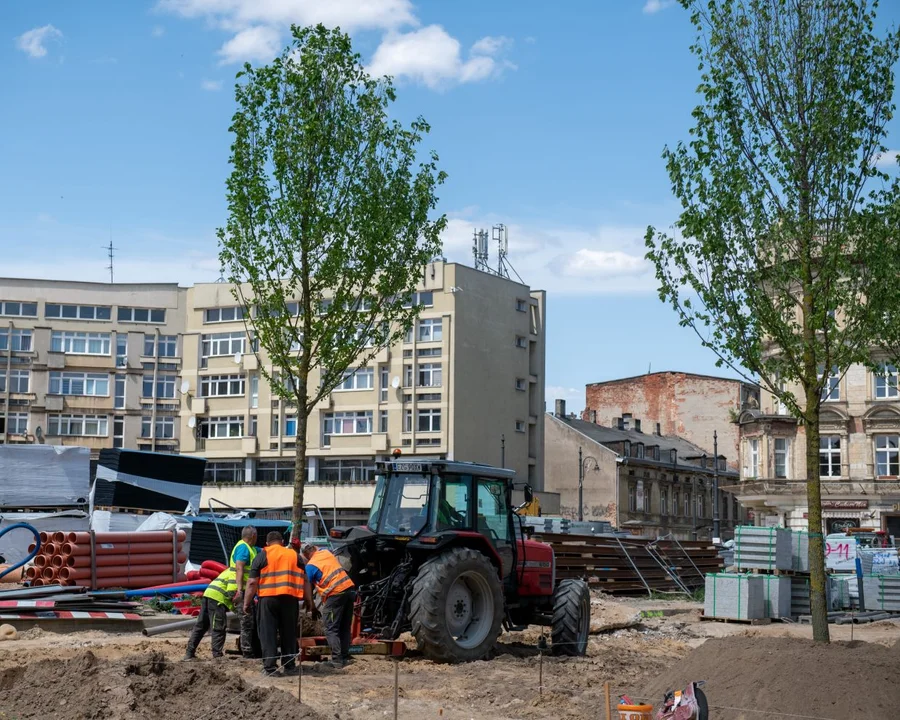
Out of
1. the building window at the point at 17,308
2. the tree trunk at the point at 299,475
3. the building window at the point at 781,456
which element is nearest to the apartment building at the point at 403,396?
the building window at the point at 17,308

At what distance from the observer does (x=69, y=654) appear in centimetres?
1449

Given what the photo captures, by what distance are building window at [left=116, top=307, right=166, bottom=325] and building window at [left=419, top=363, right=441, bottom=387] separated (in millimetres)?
16390

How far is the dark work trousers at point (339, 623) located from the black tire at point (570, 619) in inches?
124

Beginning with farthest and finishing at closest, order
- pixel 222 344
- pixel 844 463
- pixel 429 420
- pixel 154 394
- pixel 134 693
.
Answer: pixel 154 394, pixel 222 344, pixel 429 420, pixel 844 463, pixel 134 693

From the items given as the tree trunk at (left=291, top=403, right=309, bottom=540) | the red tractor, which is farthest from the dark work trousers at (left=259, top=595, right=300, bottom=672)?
the tree trunk at (left=291, top=403, right=309, bottom=540)

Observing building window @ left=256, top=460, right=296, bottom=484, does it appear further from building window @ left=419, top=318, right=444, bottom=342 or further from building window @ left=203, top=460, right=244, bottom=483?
building window @ left=419, top=318, right=444, bottom=342

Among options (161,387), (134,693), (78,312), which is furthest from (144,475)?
(78,312)

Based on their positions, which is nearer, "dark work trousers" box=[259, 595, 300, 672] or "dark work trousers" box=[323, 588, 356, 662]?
"dark work trousers" box=[259, 595, 300, 672]

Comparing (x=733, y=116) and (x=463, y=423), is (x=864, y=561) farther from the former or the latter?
(x=463, y=423)

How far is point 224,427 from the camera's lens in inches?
2522

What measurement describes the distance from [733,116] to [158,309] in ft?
177

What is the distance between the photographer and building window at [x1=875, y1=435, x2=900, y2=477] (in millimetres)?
52500

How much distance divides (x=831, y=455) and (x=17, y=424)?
41526 millimetres

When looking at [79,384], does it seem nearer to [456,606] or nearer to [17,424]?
[17,424]
